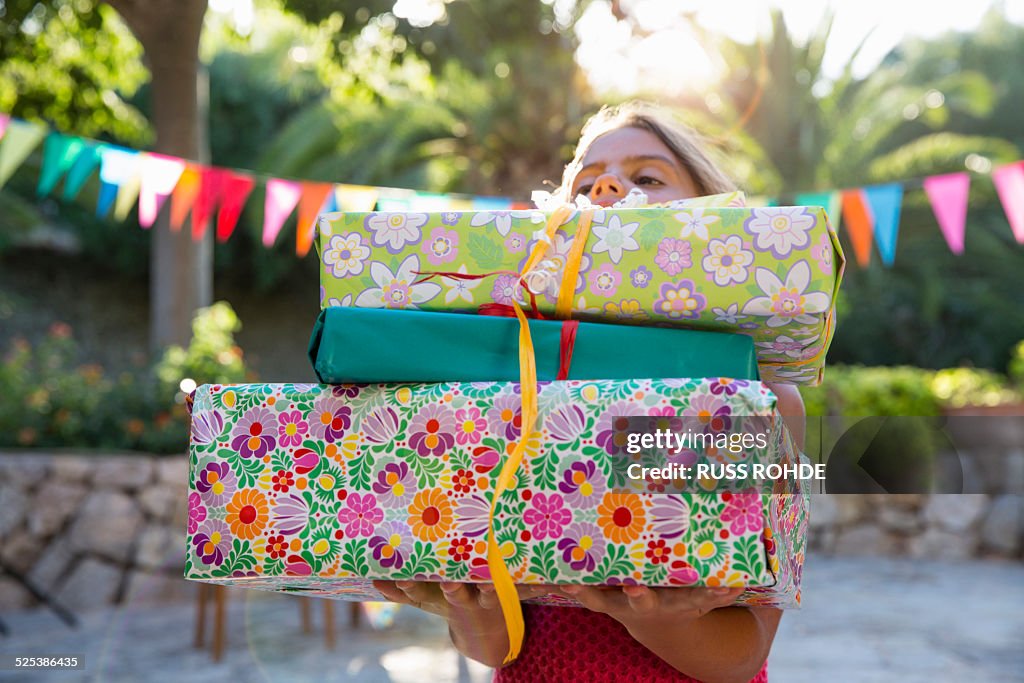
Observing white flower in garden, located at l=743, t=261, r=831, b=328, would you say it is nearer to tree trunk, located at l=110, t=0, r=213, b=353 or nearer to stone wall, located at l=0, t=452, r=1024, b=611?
stone wall, located at l=0, t=452, r=1024, b=611

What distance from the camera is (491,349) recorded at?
1.01 meters

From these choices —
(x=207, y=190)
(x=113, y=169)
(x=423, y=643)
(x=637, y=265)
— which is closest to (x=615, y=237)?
(x=637, y=265)

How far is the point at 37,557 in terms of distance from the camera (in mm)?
5824

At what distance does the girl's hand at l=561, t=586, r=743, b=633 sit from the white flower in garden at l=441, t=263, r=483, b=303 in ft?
1.08

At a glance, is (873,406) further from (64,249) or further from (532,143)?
(64,249)

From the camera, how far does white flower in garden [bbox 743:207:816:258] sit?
0.97 metres

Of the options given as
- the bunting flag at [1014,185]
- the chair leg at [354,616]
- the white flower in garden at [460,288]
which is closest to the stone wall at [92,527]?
the chair leg at [354,616]

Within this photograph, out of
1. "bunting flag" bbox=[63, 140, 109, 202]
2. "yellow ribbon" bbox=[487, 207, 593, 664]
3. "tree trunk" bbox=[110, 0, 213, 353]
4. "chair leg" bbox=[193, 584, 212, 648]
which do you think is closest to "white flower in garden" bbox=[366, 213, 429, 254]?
"yellow ribbon" bbox=[487, 207, 593, 664]

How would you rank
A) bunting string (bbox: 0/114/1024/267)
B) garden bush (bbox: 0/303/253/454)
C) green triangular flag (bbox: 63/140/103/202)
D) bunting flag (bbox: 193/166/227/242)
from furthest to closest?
garden bush (bbox: 0/303/253/454), bunting flag (bbox: 193/166/227/242), green triangular flag (bbox: 63/140/103/202), bunting string (bbox: 0/114/1024/267)

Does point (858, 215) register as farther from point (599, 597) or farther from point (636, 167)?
point (599, 597)

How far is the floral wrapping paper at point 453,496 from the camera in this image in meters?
0.93

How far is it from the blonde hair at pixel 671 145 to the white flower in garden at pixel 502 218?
43 cm

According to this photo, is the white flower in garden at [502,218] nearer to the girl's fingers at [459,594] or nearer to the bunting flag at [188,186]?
the girl's fingers at [459,594]

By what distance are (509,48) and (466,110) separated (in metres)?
2.31
